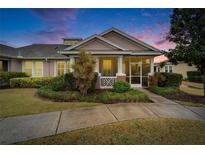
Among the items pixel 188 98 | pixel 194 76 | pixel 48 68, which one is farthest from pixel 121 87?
pixel 194 76

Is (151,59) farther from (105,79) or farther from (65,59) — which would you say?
(65,59)

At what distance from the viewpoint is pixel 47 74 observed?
1409 centimetres

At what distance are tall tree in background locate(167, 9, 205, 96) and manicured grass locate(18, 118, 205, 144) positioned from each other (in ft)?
16.7

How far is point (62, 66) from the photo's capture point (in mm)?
14281

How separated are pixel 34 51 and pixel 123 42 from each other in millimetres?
10446

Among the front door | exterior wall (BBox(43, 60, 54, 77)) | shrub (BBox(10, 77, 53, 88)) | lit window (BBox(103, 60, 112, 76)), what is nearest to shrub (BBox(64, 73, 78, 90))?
shrub (BBox(10, 77, 53, 88))

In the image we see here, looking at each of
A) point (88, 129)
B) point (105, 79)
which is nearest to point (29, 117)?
point (88, 129)

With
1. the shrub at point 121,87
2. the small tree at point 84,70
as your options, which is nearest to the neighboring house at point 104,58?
the shrub at point 121,87

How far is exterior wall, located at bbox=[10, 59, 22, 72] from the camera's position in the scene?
13.4m

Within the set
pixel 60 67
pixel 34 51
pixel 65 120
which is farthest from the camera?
pixel 34 51

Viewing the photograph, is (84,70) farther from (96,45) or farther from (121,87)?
(96,45)

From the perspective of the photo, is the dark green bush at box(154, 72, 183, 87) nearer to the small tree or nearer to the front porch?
the front porch

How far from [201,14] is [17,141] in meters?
10.6

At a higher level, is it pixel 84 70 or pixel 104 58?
pixel 104 58
